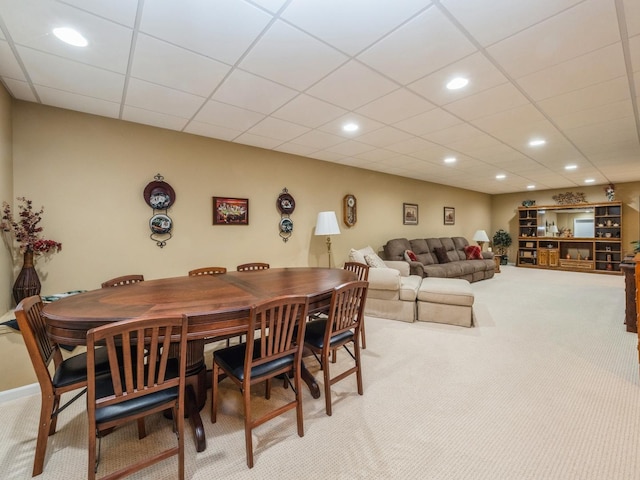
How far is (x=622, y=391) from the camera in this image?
85.0 inches

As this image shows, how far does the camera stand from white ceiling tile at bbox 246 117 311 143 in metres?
3.17

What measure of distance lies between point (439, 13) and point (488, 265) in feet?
21.0

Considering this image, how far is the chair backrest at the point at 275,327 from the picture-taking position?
5.12 ft

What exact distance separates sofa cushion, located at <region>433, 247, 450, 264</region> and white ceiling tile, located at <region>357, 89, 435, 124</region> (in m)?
4.17

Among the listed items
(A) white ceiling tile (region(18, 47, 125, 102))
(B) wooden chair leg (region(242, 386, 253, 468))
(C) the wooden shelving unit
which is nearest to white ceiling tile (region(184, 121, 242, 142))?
(A) white ceiling tile (region(18, 47, 125, 102))

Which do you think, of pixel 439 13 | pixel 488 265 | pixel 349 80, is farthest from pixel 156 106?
pixel 488 265

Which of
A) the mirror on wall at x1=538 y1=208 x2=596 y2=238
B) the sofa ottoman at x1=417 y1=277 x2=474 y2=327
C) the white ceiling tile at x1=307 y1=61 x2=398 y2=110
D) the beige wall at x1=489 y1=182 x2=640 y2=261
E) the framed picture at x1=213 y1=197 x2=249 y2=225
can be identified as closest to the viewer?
the white ceiling tile at x1=307 y1=61 x2=398 y2=110

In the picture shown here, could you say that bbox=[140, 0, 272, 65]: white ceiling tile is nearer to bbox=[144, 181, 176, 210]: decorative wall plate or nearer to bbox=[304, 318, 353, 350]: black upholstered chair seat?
bbox=[144, 181, 176, 210]: decorative wall plate

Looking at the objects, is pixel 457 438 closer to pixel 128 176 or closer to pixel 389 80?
pixel 389 80

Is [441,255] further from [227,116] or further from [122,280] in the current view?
[122,280]

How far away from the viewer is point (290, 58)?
6.50 ft

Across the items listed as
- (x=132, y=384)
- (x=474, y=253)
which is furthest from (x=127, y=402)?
(x=474, y=253)

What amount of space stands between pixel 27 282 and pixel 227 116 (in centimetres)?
237

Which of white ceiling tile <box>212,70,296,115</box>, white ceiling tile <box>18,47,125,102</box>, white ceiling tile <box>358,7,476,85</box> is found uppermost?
white ceiling tile <box>212,70,296,115</box>
